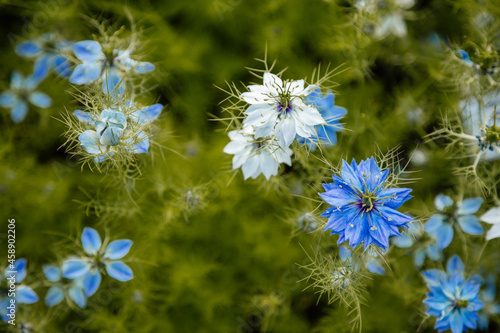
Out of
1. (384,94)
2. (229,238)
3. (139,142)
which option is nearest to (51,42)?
(139,142)

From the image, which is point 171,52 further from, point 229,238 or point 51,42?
point 229,238

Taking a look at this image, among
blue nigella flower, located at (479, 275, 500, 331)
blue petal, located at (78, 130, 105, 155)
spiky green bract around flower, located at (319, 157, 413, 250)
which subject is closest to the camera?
spiky green bract around flower, located at (319, 157, 413, 250)

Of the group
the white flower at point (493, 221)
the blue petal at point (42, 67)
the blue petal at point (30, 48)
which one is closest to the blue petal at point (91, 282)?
the blue petal at point (42, 67)

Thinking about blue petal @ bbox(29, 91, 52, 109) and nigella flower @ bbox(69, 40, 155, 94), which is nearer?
nigella flower @ bbox(69, 40, 155, 94)

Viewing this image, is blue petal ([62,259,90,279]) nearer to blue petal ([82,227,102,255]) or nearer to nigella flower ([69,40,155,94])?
blue petal ([82,227,102,255])

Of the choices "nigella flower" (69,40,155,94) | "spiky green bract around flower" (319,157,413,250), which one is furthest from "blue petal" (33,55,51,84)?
"spiky green bract around flower" (319,157,413,250)
